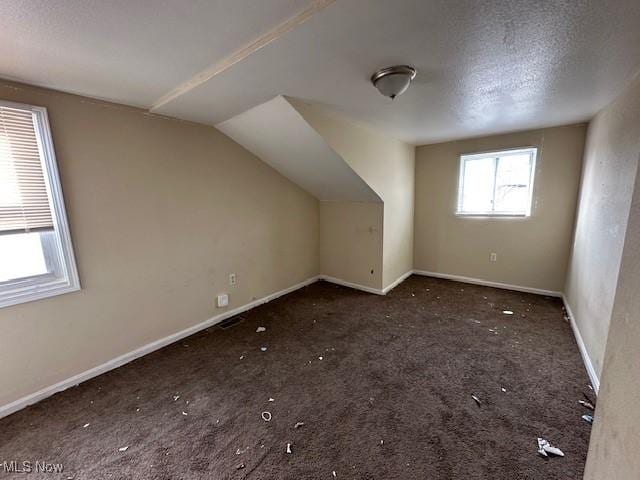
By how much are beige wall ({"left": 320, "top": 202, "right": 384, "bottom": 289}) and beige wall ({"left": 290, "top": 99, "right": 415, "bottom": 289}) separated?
5cm

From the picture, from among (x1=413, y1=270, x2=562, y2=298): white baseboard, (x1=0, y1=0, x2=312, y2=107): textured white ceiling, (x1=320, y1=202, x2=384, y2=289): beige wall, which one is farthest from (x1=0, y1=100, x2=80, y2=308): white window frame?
(x1=413, y1=270, x2=562, y2=298): white baseboard

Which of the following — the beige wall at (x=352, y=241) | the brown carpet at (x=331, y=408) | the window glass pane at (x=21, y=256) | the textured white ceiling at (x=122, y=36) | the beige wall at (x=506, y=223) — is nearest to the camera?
the textured white ceiling at (x=122, y=36)

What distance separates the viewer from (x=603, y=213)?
6.78 ft

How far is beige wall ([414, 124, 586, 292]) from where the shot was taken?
3.11 m

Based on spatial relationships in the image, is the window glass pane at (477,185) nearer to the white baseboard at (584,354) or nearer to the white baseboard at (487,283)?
the white baseboard at (487,283)

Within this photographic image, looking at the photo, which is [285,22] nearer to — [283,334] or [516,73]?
[516,73]

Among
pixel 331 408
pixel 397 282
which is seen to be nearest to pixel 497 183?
pixel 397 282

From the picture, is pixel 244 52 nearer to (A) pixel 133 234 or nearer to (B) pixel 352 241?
(A) pixel 133 234

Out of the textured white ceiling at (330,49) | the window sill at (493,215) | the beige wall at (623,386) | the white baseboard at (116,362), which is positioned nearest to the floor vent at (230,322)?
the white baseboard at (116,362)

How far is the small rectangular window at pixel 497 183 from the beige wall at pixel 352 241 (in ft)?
4.73

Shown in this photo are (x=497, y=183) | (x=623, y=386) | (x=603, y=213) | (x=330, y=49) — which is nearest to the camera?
(x=623, y=386)

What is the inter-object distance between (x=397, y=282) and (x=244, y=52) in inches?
136

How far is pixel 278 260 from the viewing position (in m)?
3.52

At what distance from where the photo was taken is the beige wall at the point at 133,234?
71.6 inches
